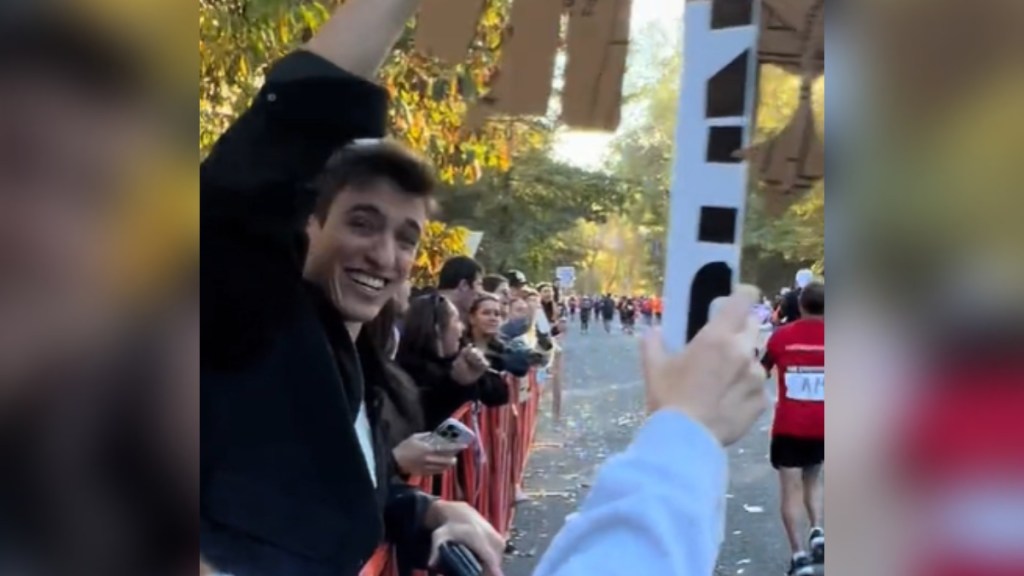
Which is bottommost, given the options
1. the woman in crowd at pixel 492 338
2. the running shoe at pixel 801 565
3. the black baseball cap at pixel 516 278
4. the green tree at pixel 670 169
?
the running shoe at pixel 801 565

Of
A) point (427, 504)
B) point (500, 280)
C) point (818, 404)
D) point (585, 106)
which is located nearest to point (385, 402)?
point (427, 504)

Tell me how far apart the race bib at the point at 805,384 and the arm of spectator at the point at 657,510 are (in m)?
0.11

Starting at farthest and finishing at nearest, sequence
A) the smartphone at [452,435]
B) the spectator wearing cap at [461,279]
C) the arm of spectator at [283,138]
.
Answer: the smartphone at [452,435] < the spectator wearing cap at [461,279] < the arm of spectator at [283,138]

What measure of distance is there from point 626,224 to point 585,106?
0.15m

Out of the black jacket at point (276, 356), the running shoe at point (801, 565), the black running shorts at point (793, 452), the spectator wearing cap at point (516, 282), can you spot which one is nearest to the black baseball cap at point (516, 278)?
the spectator wearing cap at point (516, 282)

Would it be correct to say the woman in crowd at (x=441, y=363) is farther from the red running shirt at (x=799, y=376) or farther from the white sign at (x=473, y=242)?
the red running shirt at (x=799, y=376)

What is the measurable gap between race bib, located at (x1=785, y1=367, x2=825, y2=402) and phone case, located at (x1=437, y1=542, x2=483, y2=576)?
20.9 inches

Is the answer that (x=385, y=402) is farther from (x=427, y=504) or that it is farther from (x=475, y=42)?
(x=475, y=42)

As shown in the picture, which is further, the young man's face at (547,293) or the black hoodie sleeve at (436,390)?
the black hoodie sleeve at (436,390)

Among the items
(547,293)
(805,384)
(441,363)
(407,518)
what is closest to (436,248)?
(547,293)

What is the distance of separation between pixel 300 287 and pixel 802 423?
643 mm

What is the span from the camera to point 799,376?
1201 millimetres

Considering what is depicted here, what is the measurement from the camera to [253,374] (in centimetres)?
141

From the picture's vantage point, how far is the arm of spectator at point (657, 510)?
1.11m
